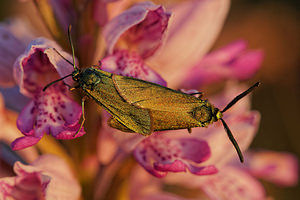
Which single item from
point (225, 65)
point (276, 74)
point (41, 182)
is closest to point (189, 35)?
point (225, 65)

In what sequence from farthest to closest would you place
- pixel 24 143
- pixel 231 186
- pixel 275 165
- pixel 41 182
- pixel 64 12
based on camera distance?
pixel 275 165
pixel 231 186
pixel 64 12
pixel 41 182
pixel 24 143

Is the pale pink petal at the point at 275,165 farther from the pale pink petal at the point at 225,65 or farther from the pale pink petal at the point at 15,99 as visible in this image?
the pale pink petal at the point at 15,99

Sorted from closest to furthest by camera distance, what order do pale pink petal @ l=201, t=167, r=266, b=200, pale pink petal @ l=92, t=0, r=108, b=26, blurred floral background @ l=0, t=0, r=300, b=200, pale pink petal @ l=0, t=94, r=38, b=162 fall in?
pale pink petal @ l=92, t=0, r=108, b=26 < pale pink petal @ l=0, t=94, r=38, b=162 < pale pink petal @ l=201, t=167, r=266, b=200 < blurred floral background @ l=0, t=0, r=300, b=200

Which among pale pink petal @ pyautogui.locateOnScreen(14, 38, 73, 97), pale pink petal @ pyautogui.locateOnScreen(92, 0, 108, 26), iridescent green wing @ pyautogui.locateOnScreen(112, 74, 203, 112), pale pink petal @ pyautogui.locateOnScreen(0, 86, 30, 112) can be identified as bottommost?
iridescent green wing @ pyautogui.locateOnScreen(112, 74, 203, 112)

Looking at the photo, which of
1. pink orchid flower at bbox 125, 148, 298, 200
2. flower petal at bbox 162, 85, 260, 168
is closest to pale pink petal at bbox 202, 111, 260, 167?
flower petal at bbox 162, 85, 260, 168

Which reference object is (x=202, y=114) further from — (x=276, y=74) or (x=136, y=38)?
(x=276, y=74)

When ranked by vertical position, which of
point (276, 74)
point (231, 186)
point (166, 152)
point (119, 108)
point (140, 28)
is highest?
point (276, 74)

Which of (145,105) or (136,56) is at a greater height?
(136,56)

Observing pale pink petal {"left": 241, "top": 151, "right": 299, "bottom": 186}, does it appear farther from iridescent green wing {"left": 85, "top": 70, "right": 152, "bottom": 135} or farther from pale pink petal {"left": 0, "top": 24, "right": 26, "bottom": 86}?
pale pink petal {"left": 0, "top": 24, "right": 26, "bottom": 86}
